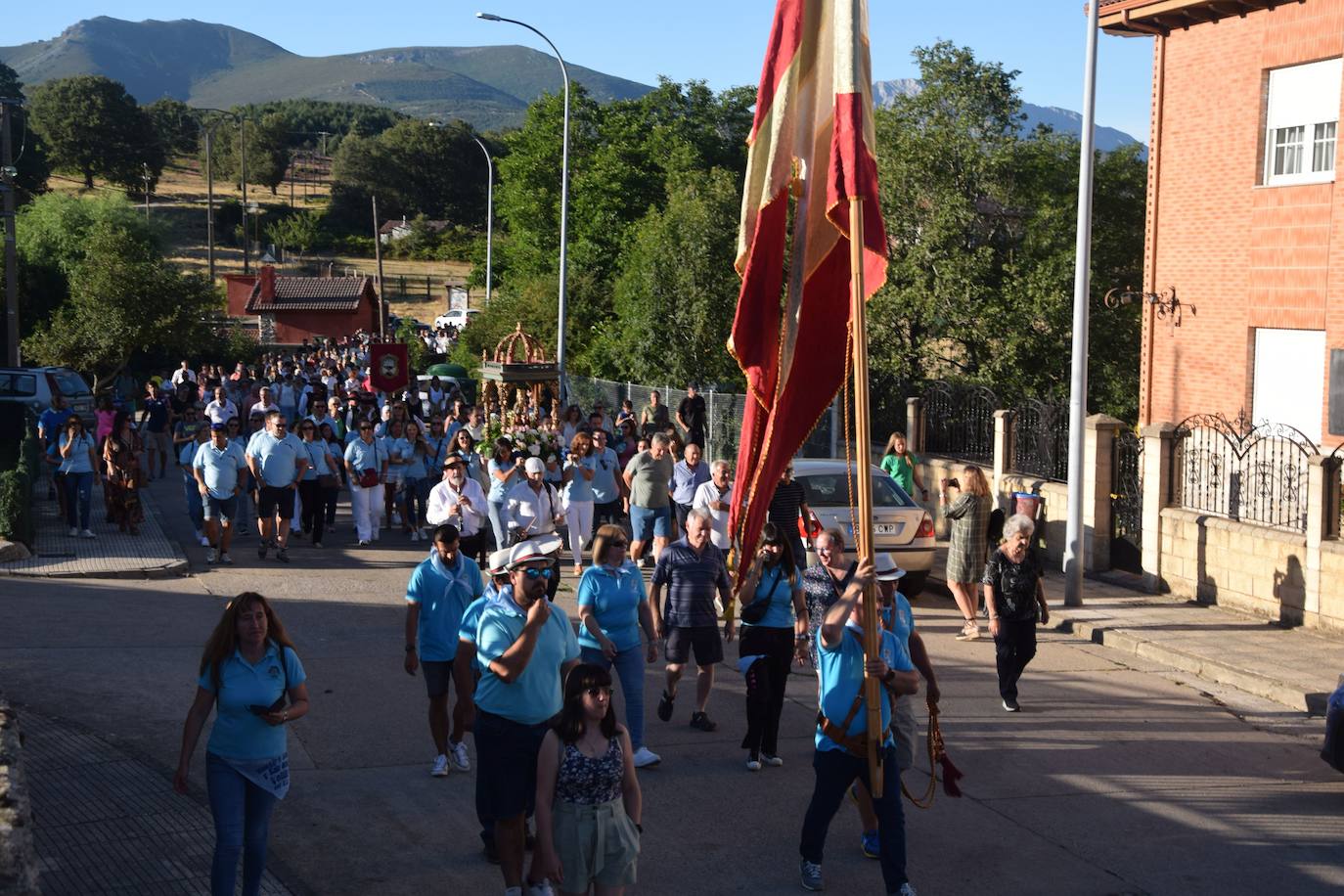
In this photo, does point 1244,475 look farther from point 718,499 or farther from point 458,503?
point 458,503

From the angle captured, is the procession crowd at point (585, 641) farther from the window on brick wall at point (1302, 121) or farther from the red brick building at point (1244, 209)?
the window on brick wall at point (1302, 121)

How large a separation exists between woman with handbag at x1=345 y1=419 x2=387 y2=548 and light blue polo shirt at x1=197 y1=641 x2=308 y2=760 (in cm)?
1199

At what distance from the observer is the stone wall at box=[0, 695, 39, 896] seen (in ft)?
16.0

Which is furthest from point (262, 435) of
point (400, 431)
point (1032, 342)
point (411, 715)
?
point (1032, 342)

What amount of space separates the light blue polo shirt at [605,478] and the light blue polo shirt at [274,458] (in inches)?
143

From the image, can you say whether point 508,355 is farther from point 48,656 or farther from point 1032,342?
point 48,656

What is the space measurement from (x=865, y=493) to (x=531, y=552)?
5.47ft

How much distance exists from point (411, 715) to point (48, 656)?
11.9ft

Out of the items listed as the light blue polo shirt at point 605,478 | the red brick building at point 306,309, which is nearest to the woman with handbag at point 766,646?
the light blue polo shirt at point 605,478

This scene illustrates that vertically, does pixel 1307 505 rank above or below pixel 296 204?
below

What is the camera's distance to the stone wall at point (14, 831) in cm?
488

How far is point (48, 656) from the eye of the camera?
11.9 meters

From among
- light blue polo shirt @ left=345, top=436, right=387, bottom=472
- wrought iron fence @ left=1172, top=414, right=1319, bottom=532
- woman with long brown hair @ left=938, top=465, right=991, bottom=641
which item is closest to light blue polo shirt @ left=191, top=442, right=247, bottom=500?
light blue polo shirt @ left=345, top=436, right=387, bottom=472

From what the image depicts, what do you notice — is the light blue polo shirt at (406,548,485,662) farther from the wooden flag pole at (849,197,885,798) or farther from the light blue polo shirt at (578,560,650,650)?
the wooden flag pole at (849,197,885,798)
